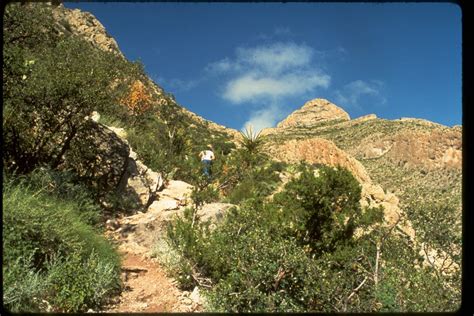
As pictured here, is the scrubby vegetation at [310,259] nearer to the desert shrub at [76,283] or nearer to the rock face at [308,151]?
the desert shrub at [76,283]

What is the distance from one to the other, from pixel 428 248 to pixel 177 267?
159 inches

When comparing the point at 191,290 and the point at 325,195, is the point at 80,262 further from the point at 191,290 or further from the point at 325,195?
the point at 325,195

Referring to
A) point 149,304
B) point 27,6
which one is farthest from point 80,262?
point 27,6

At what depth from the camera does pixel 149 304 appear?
6.21 m

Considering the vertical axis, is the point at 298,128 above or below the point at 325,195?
above

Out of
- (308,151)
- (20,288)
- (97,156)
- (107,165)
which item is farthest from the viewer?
(308,151)

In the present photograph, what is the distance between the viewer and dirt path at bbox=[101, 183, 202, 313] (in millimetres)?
6078

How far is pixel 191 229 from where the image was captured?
24.5 ft

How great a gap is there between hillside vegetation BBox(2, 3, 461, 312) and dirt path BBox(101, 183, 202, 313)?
0.25m

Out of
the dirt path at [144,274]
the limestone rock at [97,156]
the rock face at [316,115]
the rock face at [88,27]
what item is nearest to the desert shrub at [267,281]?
the dirt path at [144,274]

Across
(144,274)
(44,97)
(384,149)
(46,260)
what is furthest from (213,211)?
(384,149)

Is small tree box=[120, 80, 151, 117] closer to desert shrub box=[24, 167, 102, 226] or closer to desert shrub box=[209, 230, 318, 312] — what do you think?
desert shrub box=[24, 167, 102, 226]

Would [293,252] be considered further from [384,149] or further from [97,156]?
[384,149]

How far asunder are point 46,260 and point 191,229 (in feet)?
9.92
